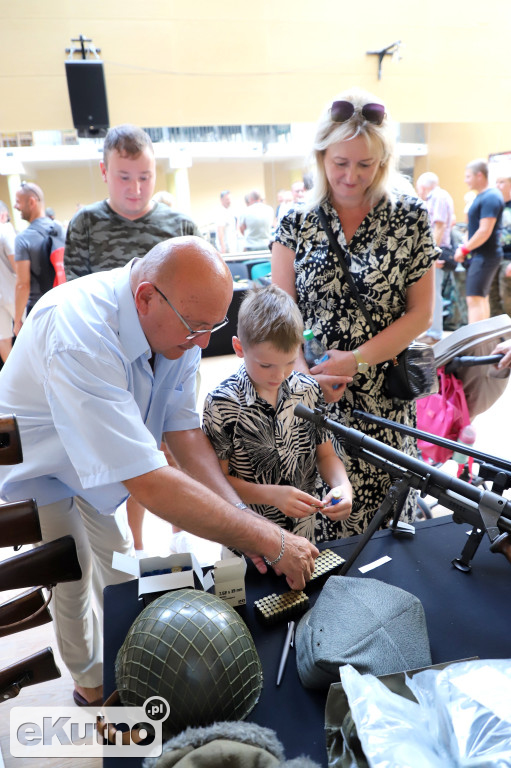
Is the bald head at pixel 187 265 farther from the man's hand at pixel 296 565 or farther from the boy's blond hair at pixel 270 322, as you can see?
the man's hand at pixel 296 565

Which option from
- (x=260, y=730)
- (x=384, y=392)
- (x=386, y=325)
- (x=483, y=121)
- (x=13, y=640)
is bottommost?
(x=13, y=640)

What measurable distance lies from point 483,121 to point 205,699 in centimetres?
1029

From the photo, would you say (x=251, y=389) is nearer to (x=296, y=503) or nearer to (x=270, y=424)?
(x=270, y=424)

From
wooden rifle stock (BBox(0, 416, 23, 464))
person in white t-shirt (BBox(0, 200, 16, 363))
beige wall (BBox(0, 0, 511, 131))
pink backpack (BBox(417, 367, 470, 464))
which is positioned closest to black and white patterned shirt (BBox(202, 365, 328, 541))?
wooden rifle stock (BBox(0, 416, 23, 464))

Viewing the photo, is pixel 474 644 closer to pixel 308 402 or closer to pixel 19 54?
pixel 308 402

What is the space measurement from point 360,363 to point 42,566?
1.03 meters

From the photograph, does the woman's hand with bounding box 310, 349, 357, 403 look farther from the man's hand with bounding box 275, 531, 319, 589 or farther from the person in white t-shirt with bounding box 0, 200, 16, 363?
the person in white t-shirt with bounding box 0, 200, 16, 363

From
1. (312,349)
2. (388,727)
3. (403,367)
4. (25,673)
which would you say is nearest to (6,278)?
(312,349)

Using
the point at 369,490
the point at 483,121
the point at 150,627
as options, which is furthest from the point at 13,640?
the point at 483,121

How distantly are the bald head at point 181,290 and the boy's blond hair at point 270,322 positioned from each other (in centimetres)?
15

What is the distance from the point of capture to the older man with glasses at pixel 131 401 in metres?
1.08

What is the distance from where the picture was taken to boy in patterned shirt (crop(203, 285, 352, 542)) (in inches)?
52.9

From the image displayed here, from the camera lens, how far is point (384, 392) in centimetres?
171

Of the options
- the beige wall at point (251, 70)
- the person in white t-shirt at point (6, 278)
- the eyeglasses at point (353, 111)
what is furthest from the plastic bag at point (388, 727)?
the beige wall at point (251, 70)
